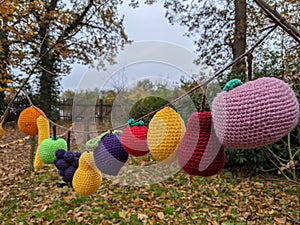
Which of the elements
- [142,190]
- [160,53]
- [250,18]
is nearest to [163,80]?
[160,53]

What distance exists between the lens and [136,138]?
1.21ft

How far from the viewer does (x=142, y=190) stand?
73.5 inches

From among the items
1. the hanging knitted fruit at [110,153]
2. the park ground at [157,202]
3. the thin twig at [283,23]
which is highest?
the thin twig at [283,23]

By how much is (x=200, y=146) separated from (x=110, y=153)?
0.19 meters

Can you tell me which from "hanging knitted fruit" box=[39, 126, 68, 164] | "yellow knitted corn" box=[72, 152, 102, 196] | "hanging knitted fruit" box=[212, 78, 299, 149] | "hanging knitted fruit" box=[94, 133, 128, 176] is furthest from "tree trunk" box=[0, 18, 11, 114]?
"hanging knitted fruit" box=[212, 78, 299, 149]

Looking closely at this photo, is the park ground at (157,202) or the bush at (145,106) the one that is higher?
the bush at (145,106)

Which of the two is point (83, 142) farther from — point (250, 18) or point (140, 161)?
point (250, 18)

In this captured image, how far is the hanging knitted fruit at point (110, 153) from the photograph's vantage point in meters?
0.43

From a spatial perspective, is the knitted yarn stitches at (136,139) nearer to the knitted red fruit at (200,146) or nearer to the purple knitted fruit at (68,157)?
the knitted red fruit at (200,146)

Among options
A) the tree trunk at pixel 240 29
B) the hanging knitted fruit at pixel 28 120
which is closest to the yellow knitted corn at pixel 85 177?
the hanging knitted fruit at pixel 28 120

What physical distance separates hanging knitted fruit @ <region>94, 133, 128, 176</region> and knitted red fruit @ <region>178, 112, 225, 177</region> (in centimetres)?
16

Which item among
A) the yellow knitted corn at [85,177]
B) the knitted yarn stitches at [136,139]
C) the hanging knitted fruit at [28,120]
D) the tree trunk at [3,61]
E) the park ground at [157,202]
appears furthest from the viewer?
the tree trunk at [3,61]

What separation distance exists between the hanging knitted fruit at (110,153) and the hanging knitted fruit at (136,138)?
0.04m

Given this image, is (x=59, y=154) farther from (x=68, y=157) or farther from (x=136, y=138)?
(x=136, y=138)
